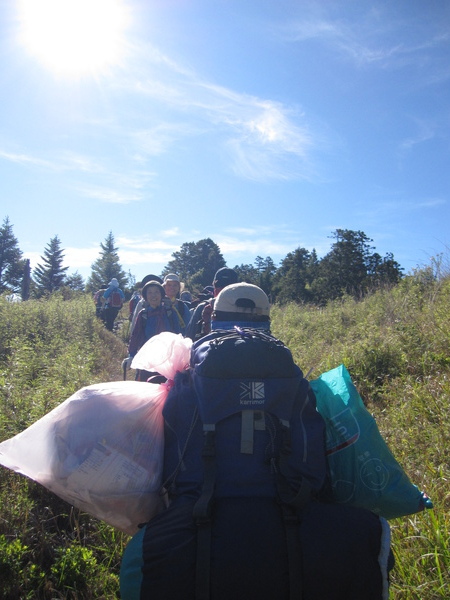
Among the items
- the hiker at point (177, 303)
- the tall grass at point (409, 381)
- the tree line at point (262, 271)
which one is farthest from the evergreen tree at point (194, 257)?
the hiker at point (177, 303)

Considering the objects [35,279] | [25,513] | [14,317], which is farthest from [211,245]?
[25,513]

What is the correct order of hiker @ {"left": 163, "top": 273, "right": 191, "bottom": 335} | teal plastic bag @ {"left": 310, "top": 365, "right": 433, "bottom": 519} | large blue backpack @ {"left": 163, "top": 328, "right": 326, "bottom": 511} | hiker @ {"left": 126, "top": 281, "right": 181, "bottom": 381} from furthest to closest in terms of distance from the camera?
hiker @ {"left": 163, "top": 273, "right": 191, "bottom": 335}, hiker @ {"left": 126, "top": 281, "right": 181, "bottom": 381}, teal plastic bag @ {"left": 310, "top": 365, "right": 433, "bottom": 519}, large blue backpack @ {"left": 163, "top": 328, "right": 326, "bottom": 511}

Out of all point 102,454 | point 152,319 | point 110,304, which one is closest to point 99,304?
point 110,304

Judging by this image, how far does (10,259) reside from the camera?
56.1 meters

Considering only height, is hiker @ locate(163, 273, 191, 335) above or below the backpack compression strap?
above

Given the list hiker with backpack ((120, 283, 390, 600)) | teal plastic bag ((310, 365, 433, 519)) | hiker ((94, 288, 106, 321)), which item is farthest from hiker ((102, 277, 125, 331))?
teal plastic bag ((310, 365, 433, 519))

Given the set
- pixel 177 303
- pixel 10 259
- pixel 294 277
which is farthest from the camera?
pixel 10 259

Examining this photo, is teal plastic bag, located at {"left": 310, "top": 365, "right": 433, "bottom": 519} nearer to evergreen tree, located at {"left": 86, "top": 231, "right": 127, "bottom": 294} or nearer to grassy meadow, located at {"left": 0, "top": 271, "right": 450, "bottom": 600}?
grassy meadow, located at {"left": 0, "top": 271, "right": 450, "bottom": 600}

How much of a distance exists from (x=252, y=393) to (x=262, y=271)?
132 ft

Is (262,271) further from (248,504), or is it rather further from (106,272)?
(248,504)

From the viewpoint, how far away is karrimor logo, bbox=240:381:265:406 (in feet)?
5.29

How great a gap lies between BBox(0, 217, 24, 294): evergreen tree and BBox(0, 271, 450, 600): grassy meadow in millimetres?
50345

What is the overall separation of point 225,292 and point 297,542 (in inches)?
47.1

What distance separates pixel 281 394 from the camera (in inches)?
64.8
